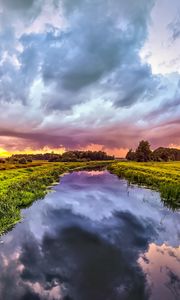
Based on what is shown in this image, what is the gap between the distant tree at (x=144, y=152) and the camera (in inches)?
4533

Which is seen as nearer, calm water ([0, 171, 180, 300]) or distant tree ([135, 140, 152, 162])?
calm water ([0, 171, 180, 300])

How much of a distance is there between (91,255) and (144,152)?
344ft

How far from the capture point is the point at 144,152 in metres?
116

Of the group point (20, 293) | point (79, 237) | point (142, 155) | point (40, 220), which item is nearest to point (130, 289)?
point (20, 293)

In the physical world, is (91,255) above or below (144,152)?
below

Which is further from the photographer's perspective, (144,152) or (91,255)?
(144,152)

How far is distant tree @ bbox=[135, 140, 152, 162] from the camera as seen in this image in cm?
11513

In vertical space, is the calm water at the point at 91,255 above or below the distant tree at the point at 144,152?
below

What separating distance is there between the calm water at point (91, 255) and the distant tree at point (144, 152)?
92.5 metres

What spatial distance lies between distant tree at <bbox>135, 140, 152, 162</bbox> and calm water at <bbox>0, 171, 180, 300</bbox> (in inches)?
3641

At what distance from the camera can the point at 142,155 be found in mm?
115750

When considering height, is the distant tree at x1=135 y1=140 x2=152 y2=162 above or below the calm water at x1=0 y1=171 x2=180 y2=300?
above

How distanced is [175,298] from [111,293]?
235 cm

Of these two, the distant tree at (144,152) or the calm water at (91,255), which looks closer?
the calm water at (91,255)
